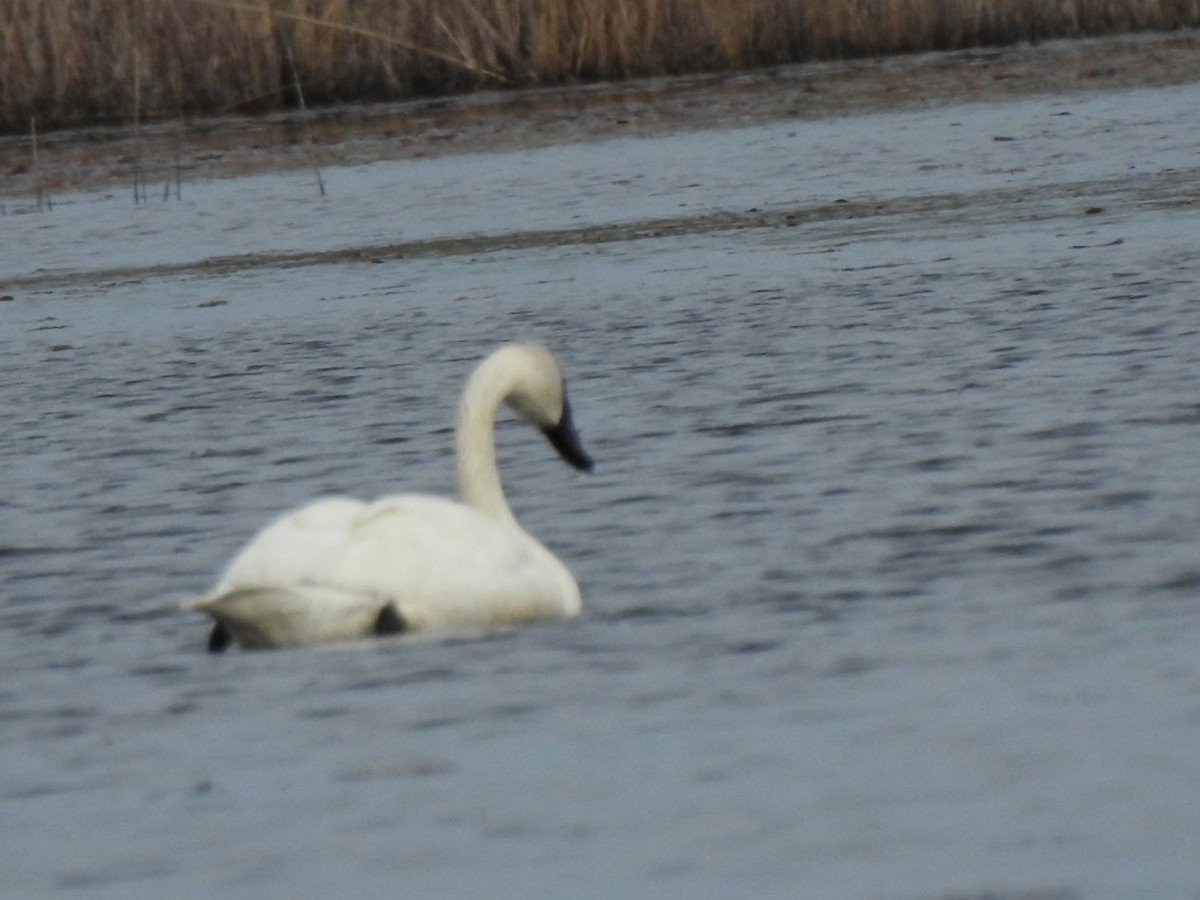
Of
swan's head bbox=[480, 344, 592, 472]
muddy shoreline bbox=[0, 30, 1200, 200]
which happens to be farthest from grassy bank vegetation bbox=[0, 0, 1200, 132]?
swan's head bbox=[480, 344, 592, 472]

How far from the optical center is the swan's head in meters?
7.09

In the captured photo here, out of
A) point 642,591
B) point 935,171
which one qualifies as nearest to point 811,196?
point 935,171

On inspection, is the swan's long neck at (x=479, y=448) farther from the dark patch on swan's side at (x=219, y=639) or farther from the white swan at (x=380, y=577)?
the dark patch on swan's side at (x=219, y=639)

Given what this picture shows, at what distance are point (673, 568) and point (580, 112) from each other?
15786mm

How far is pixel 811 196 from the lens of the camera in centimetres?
1638

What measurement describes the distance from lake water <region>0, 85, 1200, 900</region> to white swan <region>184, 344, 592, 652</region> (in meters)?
0.08

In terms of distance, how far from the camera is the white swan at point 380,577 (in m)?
5.86

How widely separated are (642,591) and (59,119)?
1712cm

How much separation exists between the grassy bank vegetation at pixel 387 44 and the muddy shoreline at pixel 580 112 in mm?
185

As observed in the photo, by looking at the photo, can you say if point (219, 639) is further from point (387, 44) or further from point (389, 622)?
→ point (387, 44)

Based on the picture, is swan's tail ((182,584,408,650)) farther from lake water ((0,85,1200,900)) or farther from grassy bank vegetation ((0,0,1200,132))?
grassy bank vegetation ((0,0,1200,132))

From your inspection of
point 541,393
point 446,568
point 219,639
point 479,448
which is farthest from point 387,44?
point 446,568

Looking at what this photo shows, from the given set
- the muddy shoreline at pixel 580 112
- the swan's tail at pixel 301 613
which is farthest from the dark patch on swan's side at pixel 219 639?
the muddy shoreline at pixel 580 112

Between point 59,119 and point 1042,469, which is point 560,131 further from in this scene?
point 1042,469
